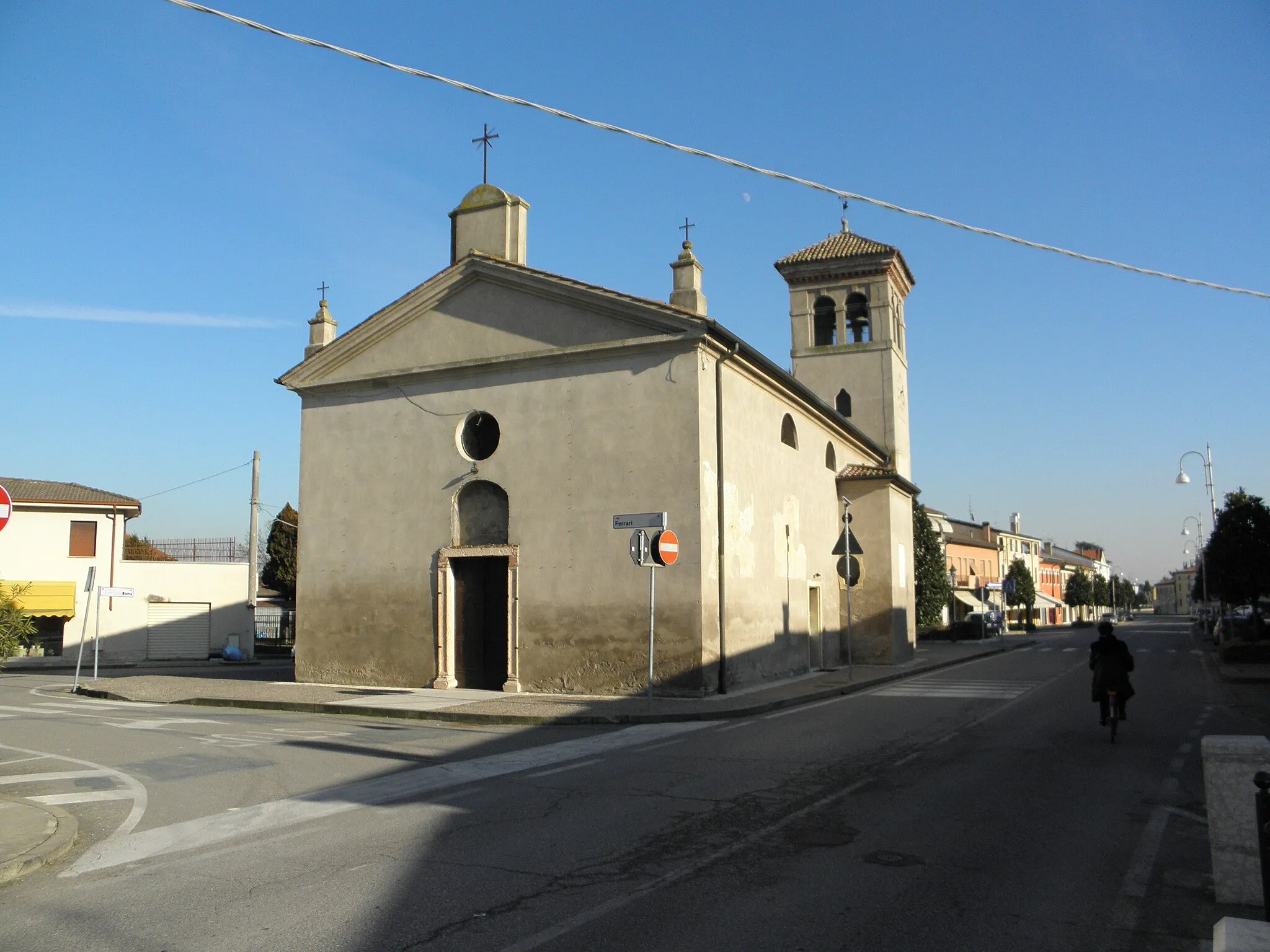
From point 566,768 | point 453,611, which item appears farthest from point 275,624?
point 566,768

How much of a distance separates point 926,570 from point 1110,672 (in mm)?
39511

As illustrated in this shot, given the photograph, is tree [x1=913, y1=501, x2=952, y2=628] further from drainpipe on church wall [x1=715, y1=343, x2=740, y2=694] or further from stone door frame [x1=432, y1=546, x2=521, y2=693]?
stone door frame [x1=432, y1=546, x2=521, y2=693]

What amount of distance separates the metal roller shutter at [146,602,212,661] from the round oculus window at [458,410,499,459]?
896 inches

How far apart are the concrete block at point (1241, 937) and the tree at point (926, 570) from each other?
45.9m

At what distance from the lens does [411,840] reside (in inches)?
267

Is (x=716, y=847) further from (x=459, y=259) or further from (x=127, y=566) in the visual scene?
(x=127, y=566)

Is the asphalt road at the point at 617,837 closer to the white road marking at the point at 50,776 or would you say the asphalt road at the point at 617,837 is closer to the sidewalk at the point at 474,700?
the white road marking at the point at 50,776

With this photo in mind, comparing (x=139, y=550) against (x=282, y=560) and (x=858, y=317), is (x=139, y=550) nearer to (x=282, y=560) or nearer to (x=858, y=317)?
(x=282, y=560)

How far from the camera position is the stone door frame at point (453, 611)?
18641mm

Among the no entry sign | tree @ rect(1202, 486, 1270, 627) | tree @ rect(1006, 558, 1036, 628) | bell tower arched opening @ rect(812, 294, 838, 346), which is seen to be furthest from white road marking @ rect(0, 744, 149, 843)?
tree @ rect(1006, 558, 1036, 628)

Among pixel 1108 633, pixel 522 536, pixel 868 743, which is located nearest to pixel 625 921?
pixel 868 743

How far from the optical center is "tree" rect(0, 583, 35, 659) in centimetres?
945

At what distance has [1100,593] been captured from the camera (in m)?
114

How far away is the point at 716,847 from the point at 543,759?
14.5ft
